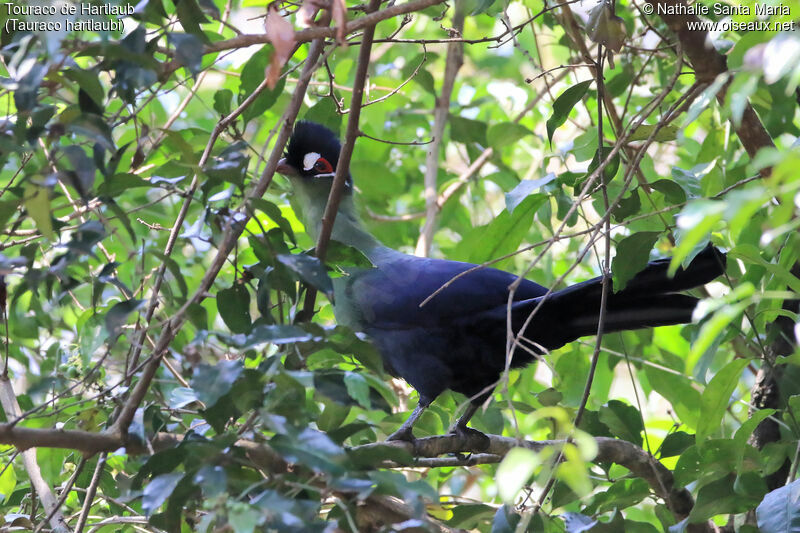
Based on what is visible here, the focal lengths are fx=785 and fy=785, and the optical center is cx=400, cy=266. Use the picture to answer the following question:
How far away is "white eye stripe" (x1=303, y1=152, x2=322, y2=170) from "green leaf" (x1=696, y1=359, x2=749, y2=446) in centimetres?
167

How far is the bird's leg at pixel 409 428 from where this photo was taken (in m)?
2.34

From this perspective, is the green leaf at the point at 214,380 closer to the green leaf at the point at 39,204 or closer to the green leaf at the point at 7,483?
the green leaf at the point at 39,204

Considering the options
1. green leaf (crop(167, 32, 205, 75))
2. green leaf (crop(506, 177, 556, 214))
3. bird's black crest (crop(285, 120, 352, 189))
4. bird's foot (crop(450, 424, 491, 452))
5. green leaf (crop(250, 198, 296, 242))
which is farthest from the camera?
bird's black crest (crop(285, 120, 352, 189))

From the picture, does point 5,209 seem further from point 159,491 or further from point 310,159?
point 310,159

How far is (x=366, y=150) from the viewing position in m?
3.62

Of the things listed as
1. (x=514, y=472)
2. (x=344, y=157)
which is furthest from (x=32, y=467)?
(x=514, y=472)

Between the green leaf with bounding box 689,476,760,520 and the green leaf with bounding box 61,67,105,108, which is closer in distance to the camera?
the green leaf with bounding box 61,67,105,108

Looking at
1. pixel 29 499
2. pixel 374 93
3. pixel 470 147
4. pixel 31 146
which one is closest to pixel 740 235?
pixel 470 147

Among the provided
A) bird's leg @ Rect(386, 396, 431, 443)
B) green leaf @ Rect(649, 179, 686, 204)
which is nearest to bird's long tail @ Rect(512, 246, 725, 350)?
green leaf @ Rect(649, 179, 686, 204)

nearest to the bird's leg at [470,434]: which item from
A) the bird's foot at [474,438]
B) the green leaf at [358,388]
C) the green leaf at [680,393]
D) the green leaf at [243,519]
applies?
the bird's foot at [474,438]

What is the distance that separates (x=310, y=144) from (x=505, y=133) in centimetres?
76

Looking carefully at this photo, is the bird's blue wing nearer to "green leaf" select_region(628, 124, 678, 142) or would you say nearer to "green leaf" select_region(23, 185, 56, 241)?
"green leaf" select_region(628, 124, 678, 142)

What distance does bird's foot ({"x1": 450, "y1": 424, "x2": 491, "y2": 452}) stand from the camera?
248cm

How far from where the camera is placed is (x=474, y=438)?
2488 mm
